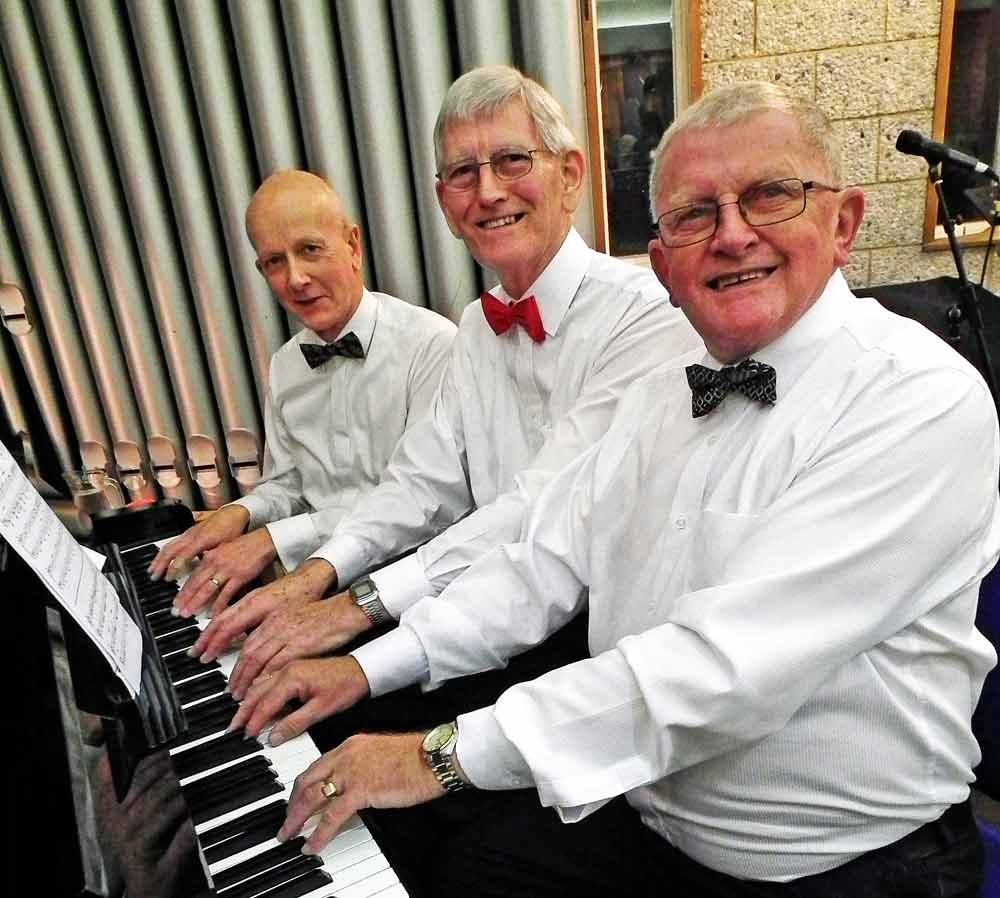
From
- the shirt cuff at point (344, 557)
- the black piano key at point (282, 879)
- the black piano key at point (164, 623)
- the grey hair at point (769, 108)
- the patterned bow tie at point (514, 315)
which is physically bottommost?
the shirt cuff at point (344, 557)

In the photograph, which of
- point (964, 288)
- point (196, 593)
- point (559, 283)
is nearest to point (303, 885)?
point (196, 593)

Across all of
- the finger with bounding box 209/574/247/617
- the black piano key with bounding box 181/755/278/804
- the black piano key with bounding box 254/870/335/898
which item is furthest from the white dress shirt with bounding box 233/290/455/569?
the black piano key with bounding box 254/870/335/898

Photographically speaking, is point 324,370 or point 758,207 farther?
point 324,370

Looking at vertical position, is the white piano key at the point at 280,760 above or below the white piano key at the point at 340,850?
below

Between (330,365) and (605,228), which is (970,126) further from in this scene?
(330,365)

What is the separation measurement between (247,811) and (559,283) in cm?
117

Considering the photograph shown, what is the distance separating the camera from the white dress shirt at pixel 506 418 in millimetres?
1575

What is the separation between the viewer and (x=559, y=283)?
1.73m

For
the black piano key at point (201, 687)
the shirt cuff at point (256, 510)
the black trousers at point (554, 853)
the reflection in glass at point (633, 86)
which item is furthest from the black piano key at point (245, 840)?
the reflection in glass at point (633, 86)

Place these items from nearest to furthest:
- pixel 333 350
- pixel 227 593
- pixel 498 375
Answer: pixel 227 593, pixel 498 375, pixel 333 350

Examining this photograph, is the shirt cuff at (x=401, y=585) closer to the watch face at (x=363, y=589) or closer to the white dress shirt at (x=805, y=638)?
the watch face at (x=363, y=589)

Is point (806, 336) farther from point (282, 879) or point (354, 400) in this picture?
point (354, 400)

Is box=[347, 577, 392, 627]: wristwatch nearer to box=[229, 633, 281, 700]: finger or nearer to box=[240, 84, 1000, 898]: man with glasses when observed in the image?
box=[229, 633, 281, 700]: finger

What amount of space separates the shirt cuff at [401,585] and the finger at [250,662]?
235 mm
